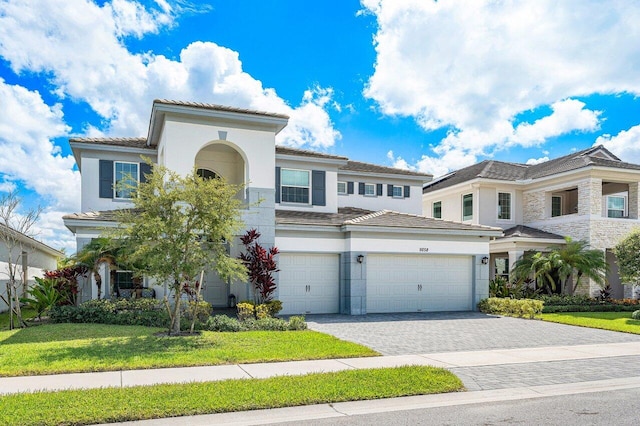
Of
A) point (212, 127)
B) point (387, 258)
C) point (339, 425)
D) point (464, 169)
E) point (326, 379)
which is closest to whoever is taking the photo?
point (339, 425)

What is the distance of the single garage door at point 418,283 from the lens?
61.9 ft

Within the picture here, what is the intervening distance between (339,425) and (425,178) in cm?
2140

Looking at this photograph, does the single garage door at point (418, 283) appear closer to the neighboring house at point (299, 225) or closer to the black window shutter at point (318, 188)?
the neighboring house at point (299, 225)

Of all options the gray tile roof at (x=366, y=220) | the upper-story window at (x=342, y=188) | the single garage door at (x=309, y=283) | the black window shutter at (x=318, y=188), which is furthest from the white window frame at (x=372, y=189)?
the single garage door at (x=309, y=283)

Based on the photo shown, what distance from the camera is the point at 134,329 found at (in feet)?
43.0

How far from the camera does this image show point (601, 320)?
→ 17.8 metres

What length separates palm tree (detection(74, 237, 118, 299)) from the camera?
14992 mm

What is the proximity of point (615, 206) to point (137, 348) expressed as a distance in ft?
82.9

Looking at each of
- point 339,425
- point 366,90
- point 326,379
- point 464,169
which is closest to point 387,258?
point 366,90

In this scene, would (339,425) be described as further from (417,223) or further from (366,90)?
(366,90)

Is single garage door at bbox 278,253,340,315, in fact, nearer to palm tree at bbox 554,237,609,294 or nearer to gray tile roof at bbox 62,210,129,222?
gray tile roof at bbox 62,210,129,222

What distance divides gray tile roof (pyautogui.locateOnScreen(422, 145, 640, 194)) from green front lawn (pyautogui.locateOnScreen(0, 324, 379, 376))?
18.0 m

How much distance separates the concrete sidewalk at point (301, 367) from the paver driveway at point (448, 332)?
0.72m

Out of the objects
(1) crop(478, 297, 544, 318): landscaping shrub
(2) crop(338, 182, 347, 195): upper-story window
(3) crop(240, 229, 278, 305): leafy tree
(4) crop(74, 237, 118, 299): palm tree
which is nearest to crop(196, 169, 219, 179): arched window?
(3) crop(240, 229, 278, 305): leafy tree
